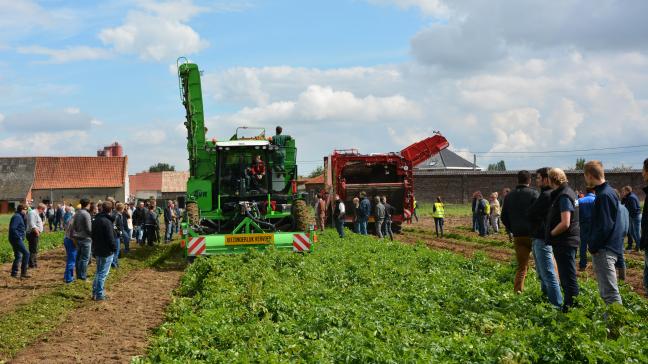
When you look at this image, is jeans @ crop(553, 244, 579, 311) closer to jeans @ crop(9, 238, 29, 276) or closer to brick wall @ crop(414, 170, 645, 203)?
jeans @ crop(9, 238, 29, 276)

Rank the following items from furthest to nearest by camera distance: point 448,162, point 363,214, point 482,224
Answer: point 448,162 < point 482,224 < point 363,214

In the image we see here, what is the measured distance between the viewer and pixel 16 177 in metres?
71.8

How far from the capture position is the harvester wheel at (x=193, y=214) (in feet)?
57.4

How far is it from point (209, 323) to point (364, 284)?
144 inches

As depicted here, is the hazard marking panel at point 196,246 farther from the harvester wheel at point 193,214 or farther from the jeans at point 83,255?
the jeans at point 83,255

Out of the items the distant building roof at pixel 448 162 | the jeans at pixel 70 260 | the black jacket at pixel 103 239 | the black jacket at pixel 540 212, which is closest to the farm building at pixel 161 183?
the distant building roof at pixel 448 162

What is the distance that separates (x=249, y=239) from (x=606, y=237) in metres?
10.1

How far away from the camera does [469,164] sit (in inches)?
3223

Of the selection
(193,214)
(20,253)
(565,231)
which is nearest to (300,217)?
(193,214)

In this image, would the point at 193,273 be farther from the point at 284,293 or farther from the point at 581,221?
the point at 581,221

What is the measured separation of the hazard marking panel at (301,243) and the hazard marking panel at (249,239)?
1.85 ft

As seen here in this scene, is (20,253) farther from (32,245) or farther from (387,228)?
(387,228)

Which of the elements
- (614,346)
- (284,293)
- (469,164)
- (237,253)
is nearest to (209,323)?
(284,293)

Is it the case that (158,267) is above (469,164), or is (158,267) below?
below
